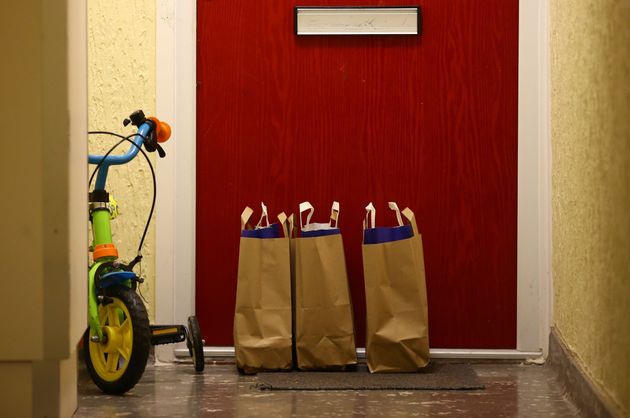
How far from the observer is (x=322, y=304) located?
10.4ft

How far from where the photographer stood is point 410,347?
3135 millimetres

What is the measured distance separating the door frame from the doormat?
0.77 ft

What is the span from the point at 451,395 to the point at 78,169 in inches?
52.9

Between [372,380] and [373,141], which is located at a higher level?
[373,141]

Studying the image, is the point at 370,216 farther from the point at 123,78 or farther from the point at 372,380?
the point at 123,78

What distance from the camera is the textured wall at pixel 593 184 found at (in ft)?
7.32

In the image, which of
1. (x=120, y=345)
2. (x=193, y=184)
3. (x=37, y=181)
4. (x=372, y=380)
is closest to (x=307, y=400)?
(x=372, y=380)

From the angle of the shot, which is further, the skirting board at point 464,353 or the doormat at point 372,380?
the skirting board at point 464,353

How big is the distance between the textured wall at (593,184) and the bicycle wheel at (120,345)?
1.19 metres

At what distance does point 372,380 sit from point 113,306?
791 millimetres

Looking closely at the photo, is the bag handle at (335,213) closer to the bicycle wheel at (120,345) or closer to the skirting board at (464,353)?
the skirting board at (464,353)

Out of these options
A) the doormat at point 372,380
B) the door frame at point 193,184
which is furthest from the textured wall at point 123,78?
the doormat at point 372,380

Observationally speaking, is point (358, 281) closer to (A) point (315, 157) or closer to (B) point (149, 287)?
(A) point (315, 157)

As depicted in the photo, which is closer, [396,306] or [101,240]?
[101,240]
